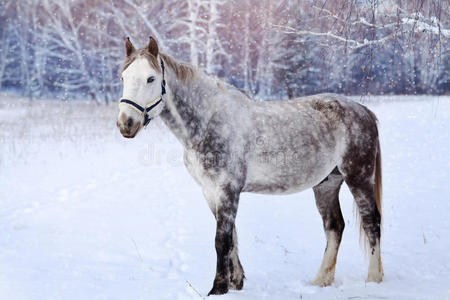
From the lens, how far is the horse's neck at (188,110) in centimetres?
374

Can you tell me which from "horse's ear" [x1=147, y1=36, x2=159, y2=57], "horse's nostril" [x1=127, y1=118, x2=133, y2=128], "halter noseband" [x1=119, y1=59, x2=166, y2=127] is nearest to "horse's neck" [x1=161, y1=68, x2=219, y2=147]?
"halter noseband" [x1=119, y1=59, x2=166, y2=127]

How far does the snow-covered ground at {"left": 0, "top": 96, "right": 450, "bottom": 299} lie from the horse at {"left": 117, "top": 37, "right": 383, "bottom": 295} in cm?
46

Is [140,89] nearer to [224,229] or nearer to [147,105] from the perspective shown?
[147,105]

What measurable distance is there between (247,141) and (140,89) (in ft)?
3.65

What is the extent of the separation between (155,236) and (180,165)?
18.3ft

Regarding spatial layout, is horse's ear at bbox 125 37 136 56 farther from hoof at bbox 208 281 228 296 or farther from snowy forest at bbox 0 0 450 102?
snowy forest at bbox 0 0 450 102

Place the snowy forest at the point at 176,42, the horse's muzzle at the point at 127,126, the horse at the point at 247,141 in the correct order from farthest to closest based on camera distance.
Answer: the snowy forest at the point at 176,42 → the horse at the point at 247,141 → the horse's muzzle at the point at 127,126

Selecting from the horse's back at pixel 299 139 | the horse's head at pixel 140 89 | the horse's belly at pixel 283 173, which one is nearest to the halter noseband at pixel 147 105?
the horse's head at pixel 140 89

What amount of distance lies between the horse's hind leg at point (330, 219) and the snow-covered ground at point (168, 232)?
0.22 m

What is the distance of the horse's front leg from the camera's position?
12.0 feet

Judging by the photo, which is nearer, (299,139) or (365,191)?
(299,139)

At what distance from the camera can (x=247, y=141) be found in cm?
383

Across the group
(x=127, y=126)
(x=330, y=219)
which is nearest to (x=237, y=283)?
(x=330, y=219)

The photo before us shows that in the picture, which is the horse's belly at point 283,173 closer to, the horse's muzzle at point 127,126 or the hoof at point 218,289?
the hoof at point 218,289
